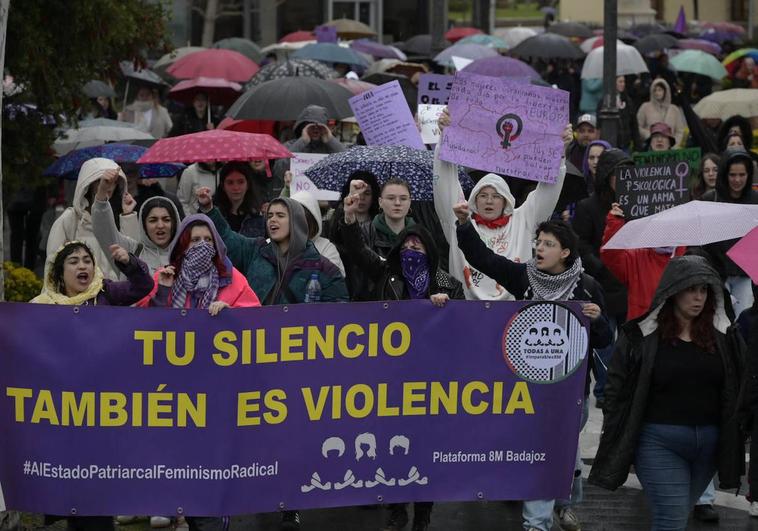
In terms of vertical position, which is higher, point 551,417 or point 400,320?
point 400,320

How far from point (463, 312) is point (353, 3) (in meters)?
37.5

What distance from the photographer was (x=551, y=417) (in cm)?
752

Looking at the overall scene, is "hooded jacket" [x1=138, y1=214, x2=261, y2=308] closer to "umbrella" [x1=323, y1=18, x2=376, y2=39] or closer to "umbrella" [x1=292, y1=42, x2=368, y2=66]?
"umbrella" [x1=292, y1=42, x2=368, y2=66]

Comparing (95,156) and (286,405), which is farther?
(95,156)

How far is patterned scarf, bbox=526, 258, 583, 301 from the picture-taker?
26.0 feet

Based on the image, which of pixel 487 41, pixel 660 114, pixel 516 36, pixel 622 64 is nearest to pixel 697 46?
pixel 516 36

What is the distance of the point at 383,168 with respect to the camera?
400 inches

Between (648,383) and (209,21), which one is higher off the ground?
(209,21)

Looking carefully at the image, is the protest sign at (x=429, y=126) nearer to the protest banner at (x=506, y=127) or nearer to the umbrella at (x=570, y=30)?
the protest banner at (x=506, y=127)

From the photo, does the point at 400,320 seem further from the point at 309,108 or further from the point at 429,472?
the point at 309,108

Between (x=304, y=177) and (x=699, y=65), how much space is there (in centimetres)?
1585

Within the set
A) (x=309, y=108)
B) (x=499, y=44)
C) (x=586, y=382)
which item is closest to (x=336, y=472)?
(x=586, y=382)

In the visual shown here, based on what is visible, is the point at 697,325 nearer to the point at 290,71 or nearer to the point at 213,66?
the point at 290,71

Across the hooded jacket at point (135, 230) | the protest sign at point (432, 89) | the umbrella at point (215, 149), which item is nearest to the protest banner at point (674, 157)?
the umbrella at point (215, 149)
